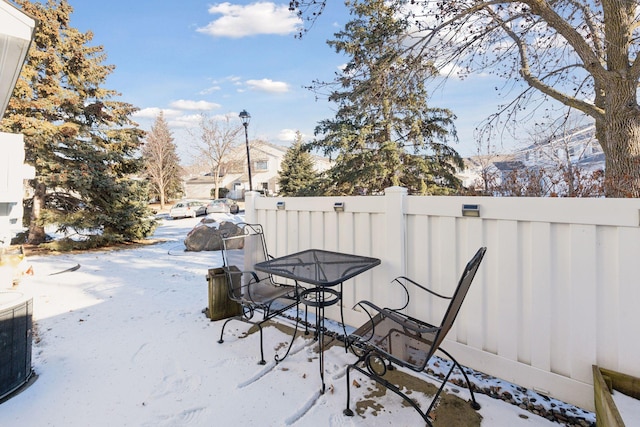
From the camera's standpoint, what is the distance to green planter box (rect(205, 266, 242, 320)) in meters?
3.47

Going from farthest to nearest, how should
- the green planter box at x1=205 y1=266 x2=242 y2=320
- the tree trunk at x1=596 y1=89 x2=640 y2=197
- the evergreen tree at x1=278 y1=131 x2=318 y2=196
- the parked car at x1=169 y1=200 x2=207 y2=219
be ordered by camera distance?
the evergreen tree at x1=278 y1=131 x2=318 y2=196 → the parked car at x1=169 y1=200 x2=207 y2=219 → the tree trunk at x1=596 y1=89 x2=640 y2=197 → the green planter box at x1=205 y1=266 x2=242 y2=320

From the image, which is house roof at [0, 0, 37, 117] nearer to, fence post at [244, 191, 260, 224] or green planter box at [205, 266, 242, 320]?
fence post at [244, 191, 260, 224]

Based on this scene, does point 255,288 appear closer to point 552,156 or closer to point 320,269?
point 320,269

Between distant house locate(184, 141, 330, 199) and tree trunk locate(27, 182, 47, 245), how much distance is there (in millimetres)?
24566

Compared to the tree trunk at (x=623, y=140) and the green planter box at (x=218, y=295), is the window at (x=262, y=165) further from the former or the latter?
the green planter box at (x=218, y=295)

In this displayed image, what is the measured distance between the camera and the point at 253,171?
3584cm

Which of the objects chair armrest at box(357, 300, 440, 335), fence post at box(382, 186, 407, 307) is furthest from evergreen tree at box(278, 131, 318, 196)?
chair armrest at box(357, 300, 440, 335)

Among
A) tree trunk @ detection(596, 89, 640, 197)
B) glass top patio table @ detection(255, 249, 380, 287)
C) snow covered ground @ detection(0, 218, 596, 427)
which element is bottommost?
snow covered ground @ detection(0, 218, 596, 427)

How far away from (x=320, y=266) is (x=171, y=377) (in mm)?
1462

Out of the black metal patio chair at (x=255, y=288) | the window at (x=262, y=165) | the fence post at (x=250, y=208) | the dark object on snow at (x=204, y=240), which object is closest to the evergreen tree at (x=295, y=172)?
the dark object on snow at (x=204, y=240)

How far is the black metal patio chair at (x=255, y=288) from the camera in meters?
2.87

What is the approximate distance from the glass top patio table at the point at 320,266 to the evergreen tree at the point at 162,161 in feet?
87.6

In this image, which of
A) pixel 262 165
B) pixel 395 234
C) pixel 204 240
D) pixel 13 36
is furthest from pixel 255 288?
pixel 262 165

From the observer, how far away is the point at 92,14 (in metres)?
8.59
